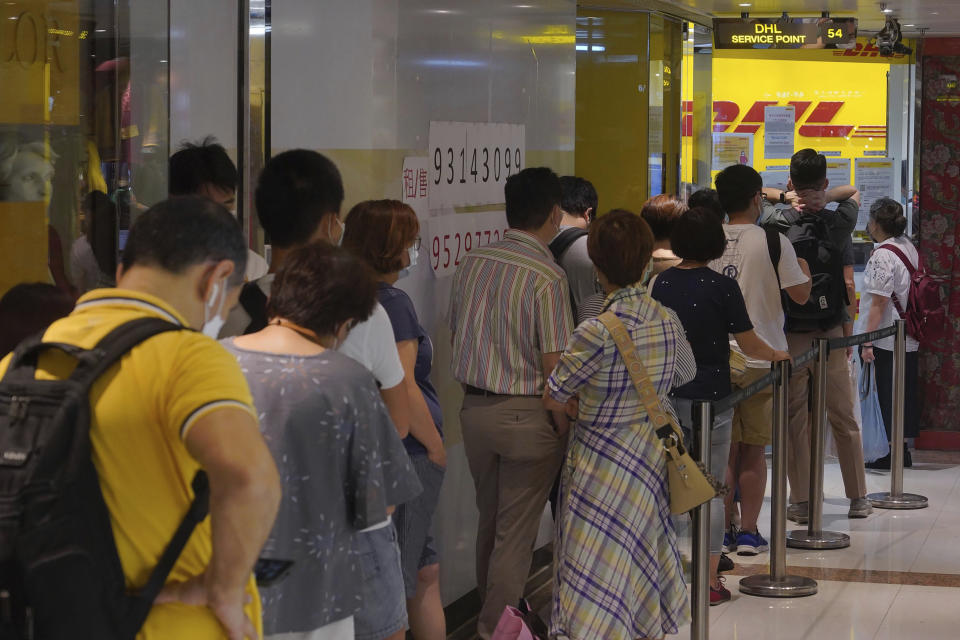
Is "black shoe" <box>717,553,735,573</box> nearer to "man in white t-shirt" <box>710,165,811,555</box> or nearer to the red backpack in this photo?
"man in white t-shirt" <box>710,165,811,555</box>

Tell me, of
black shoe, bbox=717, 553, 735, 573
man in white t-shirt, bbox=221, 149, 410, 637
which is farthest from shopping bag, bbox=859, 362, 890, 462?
man in white t-shirt, bbox=221, 149, 410, 637

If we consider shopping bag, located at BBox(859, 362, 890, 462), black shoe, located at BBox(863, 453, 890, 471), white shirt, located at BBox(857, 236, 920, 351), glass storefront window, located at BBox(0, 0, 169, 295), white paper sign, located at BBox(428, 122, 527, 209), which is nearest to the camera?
glass storefront window, located at BBox(0, 0, 169, 295)

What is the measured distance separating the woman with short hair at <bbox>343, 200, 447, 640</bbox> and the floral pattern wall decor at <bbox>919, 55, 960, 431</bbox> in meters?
6.78

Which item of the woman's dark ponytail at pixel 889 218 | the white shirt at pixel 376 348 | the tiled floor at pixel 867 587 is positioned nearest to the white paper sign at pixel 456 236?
the tiled floor at pixel 867 587

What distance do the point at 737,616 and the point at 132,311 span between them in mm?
4028

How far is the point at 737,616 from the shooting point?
553 cm

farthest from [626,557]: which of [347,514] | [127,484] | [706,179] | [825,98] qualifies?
[825,98]

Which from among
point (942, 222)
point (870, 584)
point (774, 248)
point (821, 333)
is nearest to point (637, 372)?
point (774, 248)

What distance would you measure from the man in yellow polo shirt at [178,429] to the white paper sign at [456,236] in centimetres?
269

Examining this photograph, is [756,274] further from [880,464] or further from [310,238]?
[880,464]

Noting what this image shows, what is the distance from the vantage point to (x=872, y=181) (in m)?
10.4

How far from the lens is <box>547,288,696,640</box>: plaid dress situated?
168 inches

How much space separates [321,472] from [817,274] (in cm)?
469

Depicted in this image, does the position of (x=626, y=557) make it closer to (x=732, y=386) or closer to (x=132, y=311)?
(x=732, y=386)
